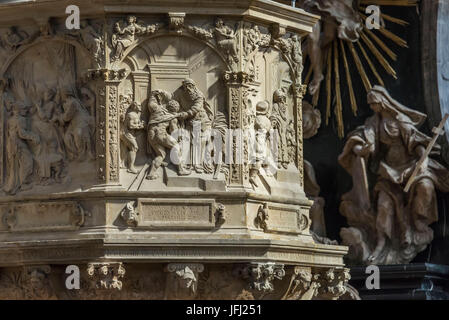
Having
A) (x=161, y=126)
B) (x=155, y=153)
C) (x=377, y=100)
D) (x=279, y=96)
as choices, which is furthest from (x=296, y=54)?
(x=377, y=100)

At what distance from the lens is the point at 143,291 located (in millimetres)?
14578

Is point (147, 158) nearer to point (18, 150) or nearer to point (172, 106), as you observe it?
point (172, 106)

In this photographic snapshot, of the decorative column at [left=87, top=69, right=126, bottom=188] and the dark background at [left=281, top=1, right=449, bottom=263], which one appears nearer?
the decorative column at [left=87, top=69, right=126, bottom=188]

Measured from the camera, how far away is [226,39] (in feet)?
49.5

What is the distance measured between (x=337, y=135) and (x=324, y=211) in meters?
1.11

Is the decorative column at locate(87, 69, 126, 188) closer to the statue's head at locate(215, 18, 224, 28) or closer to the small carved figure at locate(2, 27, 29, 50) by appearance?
the small carved figure at locate(2, 27, 29, 50)

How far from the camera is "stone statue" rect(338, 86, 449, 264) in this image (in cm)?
2288

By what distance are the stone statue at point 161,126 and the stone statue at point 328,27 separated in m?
8.84

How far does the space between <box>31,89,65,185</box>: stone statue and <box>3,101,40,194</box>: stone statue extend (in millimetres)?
67

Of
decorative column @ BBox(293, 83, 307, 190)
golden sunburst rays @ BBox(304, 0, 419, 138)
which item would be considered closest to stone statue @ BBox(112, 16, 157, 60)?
decorative column @ BBox(293, 83, 307, 190)

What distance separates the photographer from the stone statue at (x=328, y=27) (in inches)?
928

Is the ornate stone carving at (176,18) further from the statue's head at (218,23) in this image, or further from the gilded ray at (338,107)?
the gilded ray at (338,107)

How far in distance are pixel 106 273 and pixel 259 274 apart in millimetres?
1346
